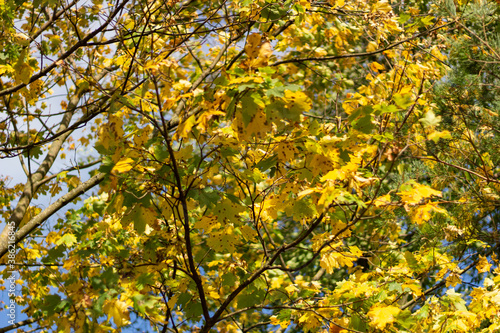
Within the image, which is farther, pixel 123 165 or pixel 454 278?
pixel 454 278

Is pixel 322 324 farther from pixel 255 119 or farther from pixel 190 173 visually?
pixel 255 119

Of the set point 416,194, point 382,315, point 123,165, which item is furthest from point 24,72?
point 382,315

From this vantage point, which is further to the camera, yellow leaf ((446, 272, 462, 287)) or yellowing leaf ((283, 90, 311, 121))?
yellow leaf ((446, 272, 462, 287))

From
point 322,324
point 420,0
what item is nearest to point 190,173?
point 322,324

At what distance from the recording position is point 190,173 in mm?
2568

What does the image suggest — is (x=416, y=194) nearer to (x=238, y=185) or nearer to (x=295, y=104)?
(x=295, y=104)

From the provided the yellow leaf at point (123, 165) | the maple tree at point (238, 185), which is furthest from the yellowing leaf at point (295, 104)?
the yellow leaf at point (123, 165)

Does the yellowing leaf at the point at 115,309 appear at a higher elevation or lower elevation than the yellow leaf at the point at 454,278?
lower

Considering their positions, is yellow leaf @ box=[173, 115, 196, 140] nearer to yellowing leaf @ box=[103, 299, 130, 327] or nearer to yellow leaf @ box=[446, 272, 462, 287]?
yellowing leaf @ box=[103, 299, 130, 327]

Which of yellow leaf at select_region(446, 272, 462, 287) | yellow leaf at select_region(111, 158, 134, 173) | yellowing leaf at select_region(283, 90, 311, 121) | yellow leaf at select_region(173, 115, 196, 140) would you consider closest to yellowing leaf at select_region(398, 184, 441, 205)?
yellowing leaf at select_region(283, 90, 311, 121)

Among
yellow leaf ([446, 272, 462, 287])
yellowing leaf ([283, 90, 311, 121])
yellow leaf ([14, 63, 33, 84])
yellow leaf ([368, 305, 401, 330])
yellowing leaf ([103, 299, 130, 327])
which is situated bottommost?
yellow leaf ([368, 305, 401, 330])

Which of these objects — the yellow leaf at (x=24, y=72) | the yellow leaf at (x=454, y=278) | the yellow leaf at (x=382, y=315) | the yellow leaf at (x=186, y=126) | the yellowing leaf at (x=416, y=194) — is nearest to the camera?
the yellow leaf at (x=186, y=126)

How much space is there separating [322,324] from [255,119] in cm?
156

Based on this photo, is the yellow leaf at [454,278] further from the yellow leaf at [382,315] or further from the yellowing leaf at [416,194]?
the yellowing leaf at [416,194]
